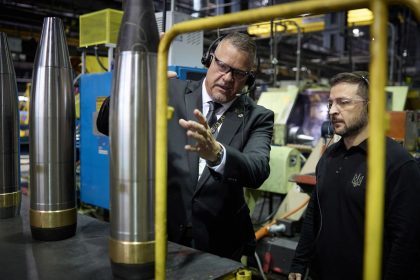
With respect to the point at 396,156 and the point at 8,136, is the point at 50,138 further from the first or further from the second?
the point at 396,156

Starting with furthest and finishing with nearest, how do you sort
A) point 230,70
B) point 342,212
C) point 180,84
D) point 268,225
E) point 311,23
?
1. point 311,23
2. point 268,225
3. point 342,212
4. point 180,84
5. point 230,70

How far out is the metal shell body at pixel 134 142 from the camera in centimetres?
72

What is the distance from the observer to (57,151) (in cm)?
101

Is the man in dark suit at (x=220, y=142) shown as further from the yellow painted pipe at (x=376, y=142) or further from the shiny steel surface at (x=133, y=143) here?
the yellow painted pipe at (x=376, y=142)

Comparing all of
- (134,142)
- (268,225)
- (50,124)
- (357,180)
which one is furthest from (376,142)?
(268,225)

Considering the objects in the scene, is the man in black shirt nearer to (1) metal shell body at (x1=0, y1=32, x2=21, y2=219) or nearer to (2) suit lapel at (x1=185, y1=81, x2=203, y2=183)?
(2) suit lapel at (x1=185, y1=81, x2=203, y2=183)

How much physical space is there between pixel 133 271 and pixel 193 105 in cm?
78

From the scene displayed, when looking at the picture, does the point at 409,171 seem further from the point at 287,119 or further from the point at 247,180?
the point at 287,119

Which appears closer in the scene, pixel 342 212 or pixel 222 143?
pixel 222 143

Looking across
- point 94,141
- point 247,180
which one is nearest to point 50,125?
point 247,180

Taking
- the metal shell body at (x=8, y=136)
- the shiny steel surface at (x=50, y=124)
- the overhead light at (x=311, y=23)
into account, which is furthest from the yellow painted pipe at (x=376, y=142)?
the overhead light at (x=311, y=23)

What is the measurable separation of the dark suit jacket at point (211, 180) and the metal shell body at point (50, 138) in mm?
405

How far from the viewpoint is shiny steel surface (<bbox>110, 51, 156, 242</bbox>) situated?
716 millimetres

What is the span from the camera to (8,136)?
1.20 meters
